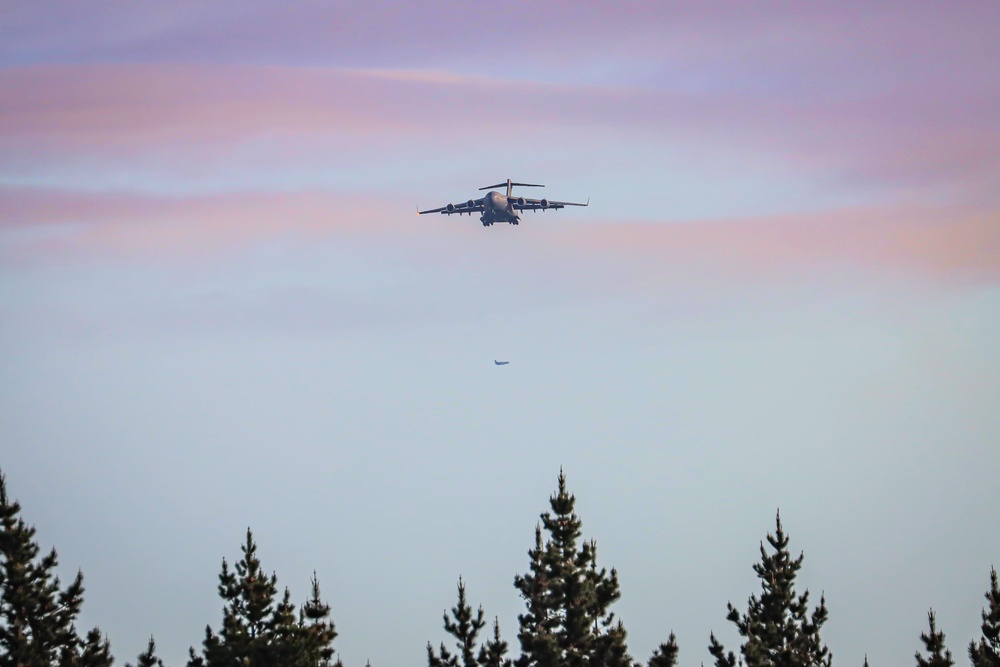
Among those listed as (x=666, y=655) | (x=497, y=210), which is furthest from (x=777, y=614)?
(x=497, y=210)

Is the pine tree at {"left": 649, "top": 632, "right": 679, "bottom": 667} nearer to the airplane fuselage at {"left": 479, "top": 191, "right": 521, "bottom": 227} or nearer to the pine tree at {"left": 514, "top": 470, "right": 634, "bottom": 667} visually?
the pine tree at {"left": 514, "top": 470, "right": 634, "bottom": 667}

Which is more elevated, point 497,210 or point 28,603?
point 497,210

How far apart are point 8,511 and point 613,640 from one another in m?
33.4

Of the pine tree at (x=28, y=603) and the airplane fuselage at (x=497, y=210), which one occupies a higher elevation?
the airplane fuselage at (x=497, y=210)

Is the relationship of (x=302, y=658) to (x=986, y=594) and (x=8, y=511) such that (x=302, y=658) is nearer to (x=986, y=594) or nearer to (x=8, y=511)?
(x=8, y=511)

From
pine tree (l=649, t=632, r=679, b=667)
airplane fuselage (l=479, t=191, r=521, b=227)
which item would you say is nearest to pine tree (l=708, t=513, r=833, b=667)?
pine tree (l=649, t=632, r=679, b=667)

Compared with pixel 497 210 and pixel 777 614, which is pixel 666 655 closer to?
pixel 777 614

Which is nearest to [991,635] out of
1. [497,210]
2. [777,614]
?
[777,614]

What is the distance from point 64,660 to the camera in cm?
8706

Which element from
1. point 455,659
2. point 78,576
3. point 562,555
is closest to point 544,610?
point 562,555

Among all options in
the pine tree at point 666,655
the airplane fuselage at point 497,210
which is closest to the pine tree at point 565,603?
the pine tree at point 666,655

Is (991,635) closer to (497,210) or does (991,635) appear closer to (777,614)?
(777,614)

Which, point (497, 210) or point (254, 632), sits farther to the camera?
point (497, 210)

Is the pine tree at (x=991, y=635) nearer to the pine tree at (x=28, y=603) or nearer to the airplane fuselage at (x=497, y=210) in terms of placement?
the pine tree at (x=28, y=603)
